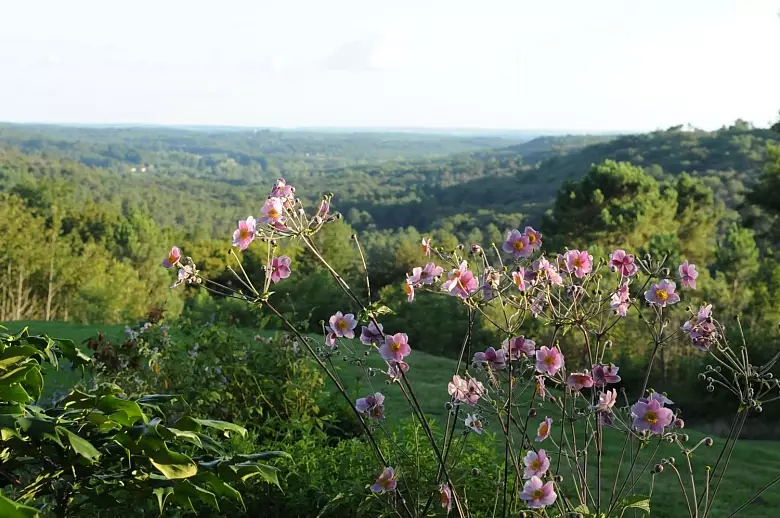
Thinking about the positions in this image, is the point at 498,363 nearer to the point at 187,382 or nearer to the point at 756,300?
the point at 187,382

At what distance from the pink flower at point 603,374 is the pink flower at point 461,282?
38 cm

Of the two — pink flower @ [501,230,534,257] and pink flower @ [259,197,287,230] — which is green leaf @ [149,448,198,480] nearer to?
pink flower @ [259,197,287,230]

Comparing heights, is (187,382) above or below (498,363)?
below

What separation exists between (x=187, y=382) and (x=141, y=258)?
2949cm

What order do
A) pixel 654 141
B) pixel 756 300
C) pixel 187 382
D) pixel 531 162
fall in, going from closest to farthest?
pixel 187 382, pixel 756 300, pixel 654 141, pixel 531 162

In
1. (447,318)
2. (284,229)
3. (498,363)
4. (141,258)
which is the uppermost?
(284,229)

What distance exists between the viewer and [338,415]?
4770 mm

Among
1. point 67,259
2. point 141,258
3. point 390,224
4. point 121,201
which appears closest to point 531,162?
point 390,224

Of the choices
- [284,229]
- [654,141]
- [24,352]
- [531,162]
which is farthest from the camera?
[531,162]

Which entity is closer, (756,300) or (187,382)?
(187,382)

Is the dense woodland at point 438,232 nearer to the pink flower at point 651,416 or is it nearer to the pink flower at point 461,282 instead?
the pink flower at point 461,282

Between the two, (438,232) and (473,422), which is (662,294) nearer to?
(473,422)

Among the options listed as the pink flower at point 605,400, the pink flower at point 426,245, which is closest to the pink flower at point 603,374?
the pink flower at point 605,400

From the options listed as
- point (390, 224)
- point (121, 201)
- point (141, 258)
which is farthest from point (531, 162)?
point (141, 258)
